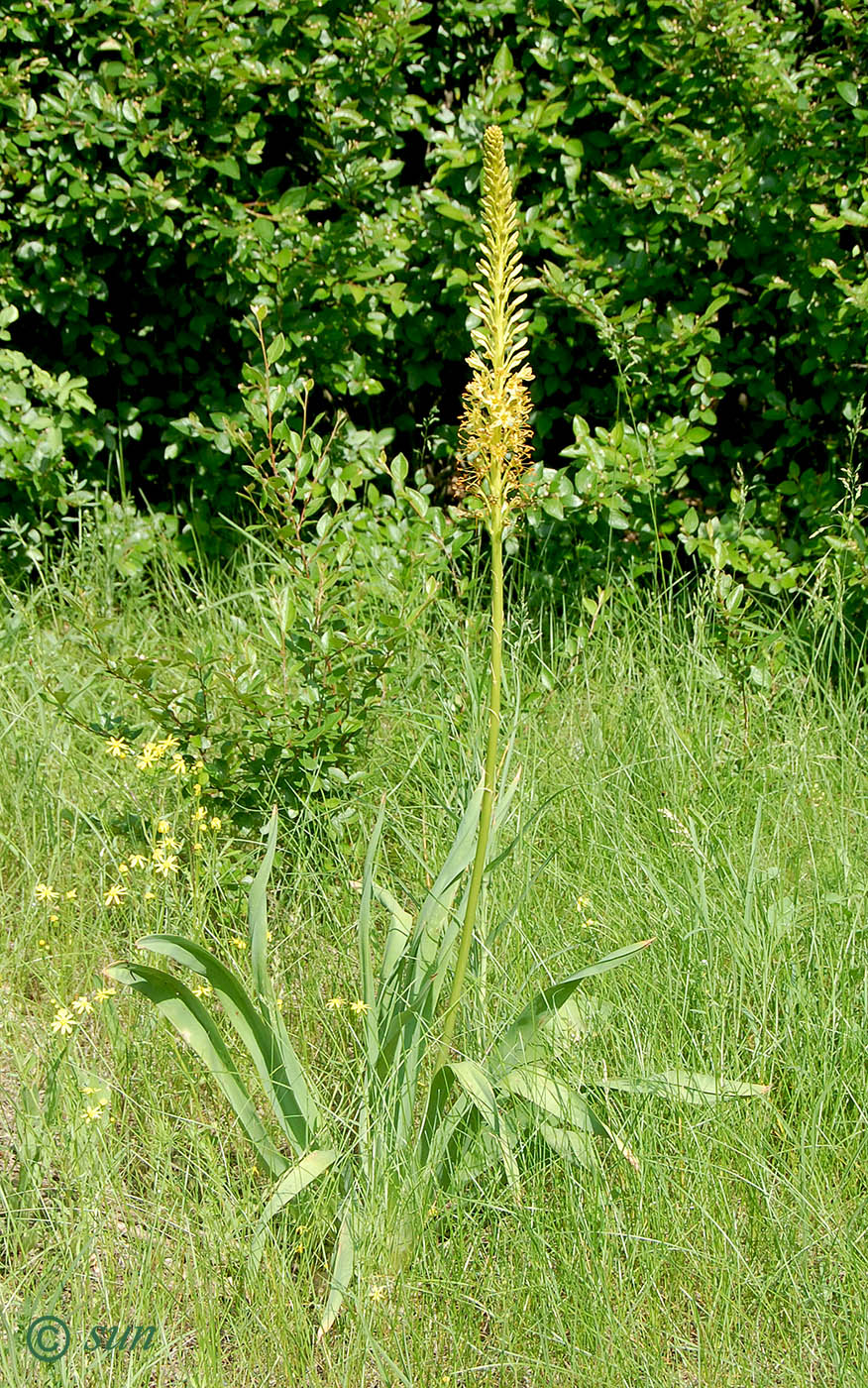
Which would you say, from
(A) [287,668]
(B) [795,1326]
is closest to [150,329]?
(A) [287,668]

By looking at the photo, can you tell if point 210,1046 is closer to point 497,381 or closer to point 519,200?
point 497,381

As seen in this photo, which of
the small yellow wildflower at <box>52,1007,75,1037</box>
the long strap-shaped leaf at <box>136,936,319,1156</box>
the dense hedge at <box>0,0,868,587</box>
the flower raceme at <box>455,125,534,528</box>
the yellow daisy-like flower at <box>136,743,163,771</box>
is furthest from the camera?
the dense hedge at <box>0,0,868,587</box>

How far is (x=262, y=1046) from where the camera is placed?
2.13 m

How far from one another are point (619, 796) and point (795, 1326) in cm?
133

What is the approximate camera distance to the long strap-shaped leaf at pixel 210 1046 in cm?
207

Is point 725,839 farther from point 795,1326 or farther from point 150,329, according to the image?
point 150,329

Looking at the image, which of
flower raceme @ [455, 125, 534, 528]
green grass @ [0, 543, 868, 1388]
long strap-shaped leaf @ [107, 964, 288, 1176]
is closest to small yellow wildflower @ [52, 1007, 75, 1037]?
green grass @ [0, 543, 868, 1388]

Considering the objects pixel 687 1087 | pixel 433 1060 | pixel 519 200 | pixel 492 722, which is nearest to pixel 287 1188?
pixel 433 1060

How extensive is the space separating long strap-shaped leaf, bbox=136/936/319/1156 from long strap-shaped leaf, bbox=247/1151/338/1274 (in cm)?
7

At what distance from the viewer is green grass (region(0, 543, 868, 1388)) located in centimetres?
193

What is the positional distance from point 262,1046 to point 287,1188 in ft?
0.77

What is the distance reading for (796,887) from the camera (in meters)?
2.74

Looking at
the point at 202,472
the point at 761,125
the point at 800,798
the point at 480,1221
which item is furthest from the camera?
the point at 202,472

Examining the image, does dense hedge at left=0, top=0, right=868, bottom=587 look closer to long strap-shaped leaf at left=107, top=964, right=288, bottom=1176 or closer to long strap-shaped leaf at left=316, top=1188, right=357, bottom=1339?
long strap-shaped leaf at left=107, top=964, right=288, bottom=1176
